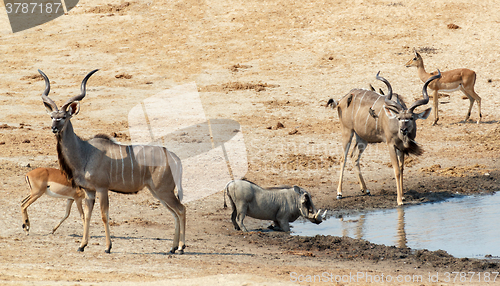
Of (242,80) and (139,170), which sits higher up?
(139,170)

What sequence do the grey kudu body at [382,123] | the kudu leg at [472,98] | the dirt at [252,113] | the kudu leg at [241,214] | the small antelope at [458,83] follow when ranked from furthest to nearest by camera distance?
the small antelope at [458,83] → the kudu leg at [472,98] → the grey kudu body at [382,123] → the kudu leg at [241,214] → the dirt at [252,113]

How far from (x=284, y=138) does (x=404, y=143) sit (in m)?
4.35

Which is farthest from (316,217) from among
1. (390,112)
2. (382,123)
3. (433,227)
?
(382,123)

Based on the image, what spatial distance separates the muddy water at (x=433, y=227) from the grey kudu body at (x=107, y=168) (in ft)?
8.61

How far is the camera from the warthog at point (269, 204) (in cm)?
941

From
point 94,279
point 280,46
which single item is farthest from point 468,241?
point 280,46

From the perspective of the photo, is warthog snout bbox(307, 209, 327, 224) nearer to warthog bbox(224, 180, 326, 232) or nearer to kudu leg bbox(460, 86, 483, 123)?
warthog bbox(224, 180, 326, 232)

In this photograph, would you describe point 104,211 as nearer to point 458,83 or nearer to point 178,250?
point 178,250

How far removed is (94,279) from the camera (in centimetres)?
652

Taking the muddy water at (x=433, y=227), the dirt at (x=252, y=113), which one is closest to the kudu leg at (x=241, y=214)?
the dirt at (x=252, y=113)

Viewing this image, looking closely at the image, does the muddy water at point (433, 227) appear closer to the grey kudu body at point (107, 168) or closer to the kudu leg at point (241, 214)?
the kudu leg at point (241, 214)

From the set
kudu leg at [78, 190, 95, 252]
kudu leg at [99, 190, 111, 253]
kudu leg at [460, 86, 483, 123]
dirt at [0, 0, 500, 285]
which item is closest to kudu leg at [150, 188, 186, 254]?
dirt at [0, 0, 500, 285]

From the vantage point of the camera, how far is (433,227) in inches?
378

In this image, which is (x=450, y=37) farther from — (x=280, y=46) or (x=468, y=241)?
(x=468, y=241)
